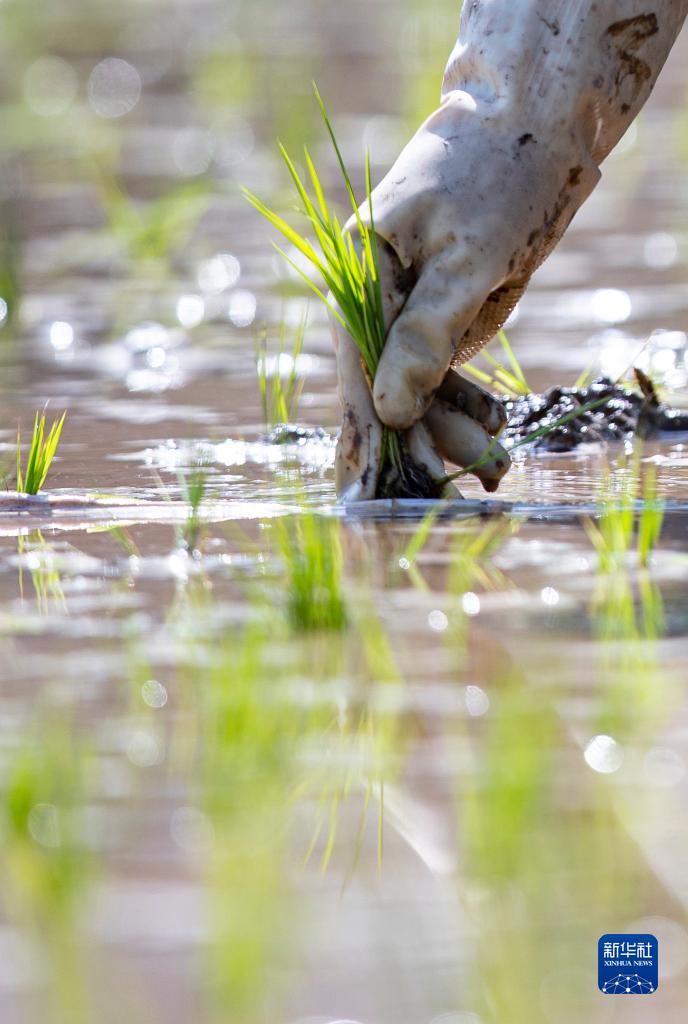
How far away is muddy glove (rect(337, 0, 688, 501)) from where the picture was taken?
3080mm

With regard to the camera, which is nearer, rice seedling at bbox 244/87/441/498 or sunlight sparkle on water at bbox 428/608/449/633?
sunlight sparkle on water at bbox 428/608/449/633

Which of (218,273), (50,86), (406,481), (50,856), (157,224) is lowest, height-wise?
(50,856)

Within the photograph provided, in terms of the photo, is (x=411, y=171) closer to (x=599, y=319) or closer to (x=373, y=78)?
(x=599, y=319)

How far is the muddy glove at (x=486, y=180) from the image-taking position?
3.08m

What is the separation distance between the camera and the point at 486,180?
10.1 feet

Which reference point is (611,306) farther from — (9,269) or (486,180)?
(486,180)

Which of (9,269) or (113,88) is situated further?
(113,88)

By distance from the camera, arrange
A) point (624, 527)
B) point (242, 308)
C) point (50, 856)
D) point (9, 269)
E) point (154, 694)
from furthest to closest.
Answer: point (242, 308)
point (9, 269)
point (624, 527)
point (154, 694)
point (50, 856)

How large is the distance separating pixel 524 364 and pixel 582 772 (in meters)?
3.03

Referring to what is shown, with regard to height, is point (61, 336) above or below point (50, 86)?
below

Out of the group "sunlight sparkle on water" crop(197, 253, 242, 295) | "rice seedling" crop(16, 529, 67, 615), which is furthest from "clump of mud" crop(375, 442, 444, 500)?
"sunlight sparkle on water" crop(197, 253, 242, 295)

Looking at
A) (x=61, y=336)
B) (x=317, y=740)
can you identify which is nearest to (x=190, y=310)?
(x=61, y=336)

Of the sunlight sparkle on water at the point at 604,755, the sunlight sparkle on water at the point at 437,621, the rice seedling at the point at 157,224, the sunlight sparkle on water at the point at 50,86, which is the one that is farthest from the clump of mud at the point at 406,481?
the sunlight sparkle on water at the point at 50,86

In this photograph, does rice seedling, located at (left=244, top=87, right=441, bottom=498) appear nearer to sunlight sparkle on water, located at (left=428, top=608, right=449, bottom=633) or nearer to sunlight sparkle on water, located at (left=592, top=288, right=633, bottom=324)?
sunlight sparkle on water, located at (left=428, top=608, right=449, bottom=633)
